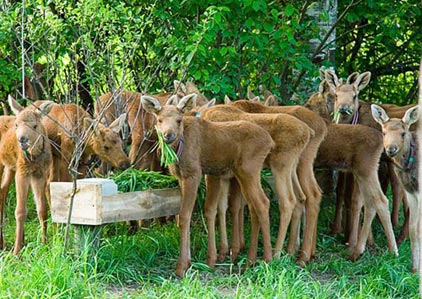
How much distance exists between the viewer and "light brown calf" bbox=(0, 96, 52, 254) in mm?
10586

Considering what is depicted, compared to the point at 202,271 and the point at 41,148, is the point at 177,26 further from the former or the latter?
the point at 202,271

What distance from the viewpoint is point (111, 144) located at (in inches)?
447

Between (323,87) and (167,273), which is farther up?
(323,87)

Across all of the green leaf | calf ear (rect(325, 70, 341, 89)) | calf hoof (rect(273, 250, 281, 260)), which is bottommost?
calf hoof (rect(273, 250, 281, 260))

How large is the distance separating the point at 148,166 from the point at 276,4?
127 inches

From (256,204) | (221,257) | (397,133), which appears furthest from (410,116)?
(221,257)

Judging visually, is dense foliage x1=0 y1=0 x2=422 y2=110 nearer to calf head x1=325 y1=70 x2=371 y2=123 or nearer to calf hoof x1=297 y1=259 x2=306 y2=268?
calf head x1=325 y1=70 x2=371 y2=123

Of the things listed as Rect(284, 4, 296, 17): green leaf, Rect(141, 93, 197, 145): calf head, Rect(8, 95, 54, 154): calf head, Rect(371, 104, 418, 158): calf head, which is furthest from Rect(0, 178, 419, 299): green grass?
Rect(284, 4, 296, 17): green leaf

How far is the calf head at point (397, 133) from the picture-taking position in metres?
10.1

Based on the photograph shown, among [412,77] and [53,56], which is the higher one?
[53,56]

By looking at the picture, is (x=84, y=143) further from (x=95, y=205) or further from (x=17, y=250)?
(x=95, y=205)

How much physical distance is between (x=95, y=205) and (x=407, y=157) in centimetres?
335

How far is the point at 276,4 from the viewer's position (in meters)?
13.6

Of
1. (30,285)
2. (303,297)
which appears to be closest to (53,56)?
(30,285)
